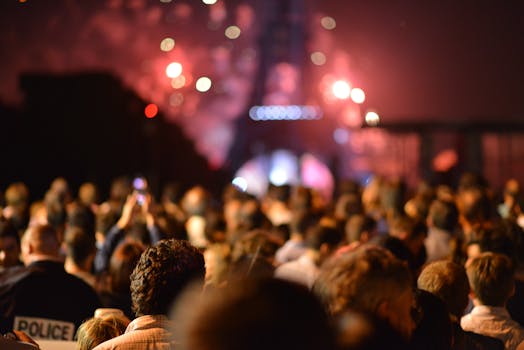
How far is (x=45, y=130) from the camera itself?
27562mm

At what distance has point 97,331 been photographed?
14.1ft

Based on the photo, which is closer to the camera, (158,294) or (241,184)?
(158,294)

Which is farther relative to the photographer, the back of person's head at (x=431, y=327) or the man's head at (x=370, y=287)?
the back of person's head at (x=431, y=327)

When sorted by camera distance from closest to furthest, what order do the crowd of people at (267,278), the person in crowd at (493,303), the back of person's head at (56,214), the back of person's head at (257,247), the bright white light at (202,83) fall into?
the crowd of people at (267,278), the person in crowd at (493,303), the back of person's head at (257,247), the back of person's head at (56,214), the bright white light at (202,83)

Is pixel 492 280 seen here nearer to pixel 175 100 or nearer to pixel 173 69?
pixel 173 69

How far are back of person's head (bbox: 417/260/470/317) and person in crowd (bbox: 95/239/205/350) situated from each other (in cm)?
142

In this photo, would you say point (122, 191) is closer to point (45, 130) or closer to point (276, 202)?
point (276, 202)

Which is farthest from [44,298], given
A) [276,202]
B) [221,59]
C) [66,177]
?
[221,59]

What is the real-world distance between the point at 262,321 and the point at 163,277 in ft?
5.97

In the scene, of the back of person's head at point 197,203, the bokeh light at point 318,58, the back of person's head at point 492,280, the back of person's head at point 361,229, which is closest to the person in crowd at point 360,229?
the back of person's head at point 361,229

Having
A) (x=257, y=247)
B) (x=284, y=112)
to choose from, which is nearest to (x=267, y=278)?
(x=257, y=247)

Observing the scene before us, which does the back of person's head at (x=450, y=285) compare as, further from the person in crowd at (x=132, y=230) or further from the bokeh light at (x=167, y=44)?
Answer: the bokeh light at (x=167, y=44)

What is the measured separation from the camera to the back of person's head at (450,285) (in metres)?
4.70

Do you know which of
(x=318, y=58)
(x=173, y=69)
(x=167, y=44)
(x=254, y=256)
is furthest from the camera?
(x=318, y=58)
